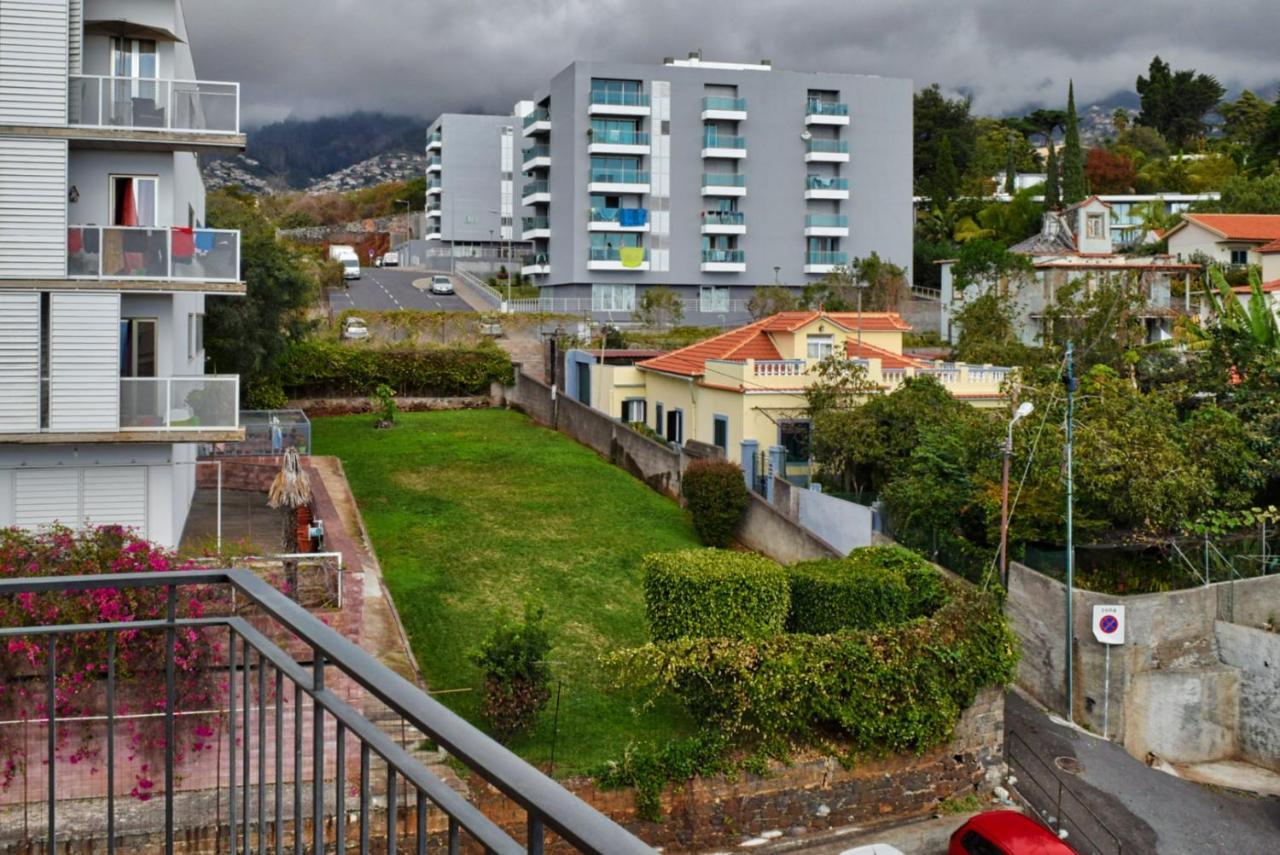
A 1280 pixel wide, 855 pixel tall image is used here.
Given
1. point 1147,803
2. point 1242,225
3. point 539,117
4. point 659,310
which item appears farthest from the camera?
point 539,117

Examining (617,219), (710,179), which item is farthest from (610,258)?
(710,179)

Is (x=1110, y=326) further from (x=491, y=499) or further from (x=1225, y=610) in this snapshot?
(x=491, y=499)

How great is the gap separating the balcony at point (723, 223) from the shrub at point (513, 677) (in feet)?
166

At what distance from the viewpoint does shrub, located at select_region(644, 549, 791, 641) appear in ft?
63.5

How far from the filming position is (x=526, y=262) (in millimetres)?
78438

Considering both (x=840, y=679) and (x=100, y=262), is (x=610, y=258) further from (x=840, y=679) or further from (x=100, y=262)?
(x=840, y=679)

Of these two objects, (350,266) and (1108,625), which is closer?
(1108,625)

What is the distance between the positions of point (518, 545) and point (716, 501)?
499 centimetres

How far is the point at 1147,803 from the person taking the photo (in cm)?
1956

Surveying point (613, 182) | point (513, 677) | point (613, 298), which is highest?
point (613, 182)

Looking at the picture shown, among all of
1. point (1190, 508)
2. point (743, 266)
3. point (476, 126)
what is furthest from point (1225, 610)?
point (476, 126)

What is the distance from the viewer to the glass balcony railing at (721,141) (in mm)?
65375

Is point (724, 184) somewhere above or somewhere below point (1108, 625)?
above

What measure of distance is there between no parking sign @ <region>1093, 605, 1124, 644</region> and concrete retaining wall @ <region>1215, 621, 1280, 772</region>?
9.61ft
